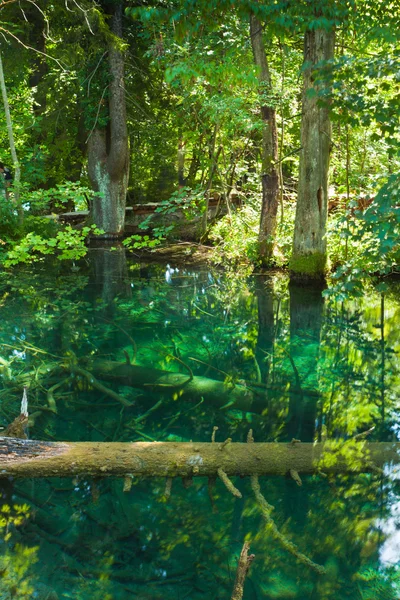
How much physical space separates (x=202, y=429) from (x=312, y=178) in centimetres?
686

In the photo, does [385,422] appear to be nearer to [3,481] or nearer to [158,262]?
[3,481]

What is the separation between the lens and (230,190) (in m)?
15.8

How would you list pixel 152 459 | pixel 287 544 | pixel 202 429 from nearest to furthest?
pixel 287 544 < pixel 152 459 < pixel 202 429

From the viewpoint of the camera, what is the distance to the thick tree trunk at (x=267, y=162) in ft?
38.5

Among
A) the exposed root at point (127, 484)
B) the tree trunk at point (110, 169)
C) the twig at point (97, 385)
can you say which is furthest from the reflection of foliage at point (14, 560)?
the tree trunk at point (110, 169)

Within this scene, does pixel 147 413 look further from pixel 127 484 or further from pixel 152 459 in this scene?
pixel 127 484

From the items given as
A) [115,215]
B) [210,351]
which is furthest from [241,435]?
[115,215]

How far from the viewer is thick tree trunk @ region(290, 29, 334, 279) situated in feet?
34.4

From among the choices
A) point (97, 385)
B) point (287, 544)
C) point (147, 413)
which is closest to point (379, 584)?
point (287, 544)

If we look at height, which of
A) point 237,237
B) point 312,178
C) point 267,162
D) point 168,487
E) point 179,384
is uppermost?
point 267,162

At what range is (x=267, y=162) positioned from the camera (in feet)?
41.2

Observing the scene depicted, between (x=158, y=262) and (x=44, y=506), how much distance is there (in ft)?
37.4

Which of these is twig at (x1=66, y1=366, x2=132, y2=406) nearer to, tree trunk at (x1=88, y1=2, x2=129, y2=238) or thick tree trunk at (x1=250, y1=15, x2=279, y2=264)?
thick tree trunk at (x1=250, y1=15, x2=279, y2=264)

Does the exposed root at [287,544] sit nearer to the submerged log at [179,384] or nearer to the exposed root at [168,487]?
the exposed root at [168,487]
